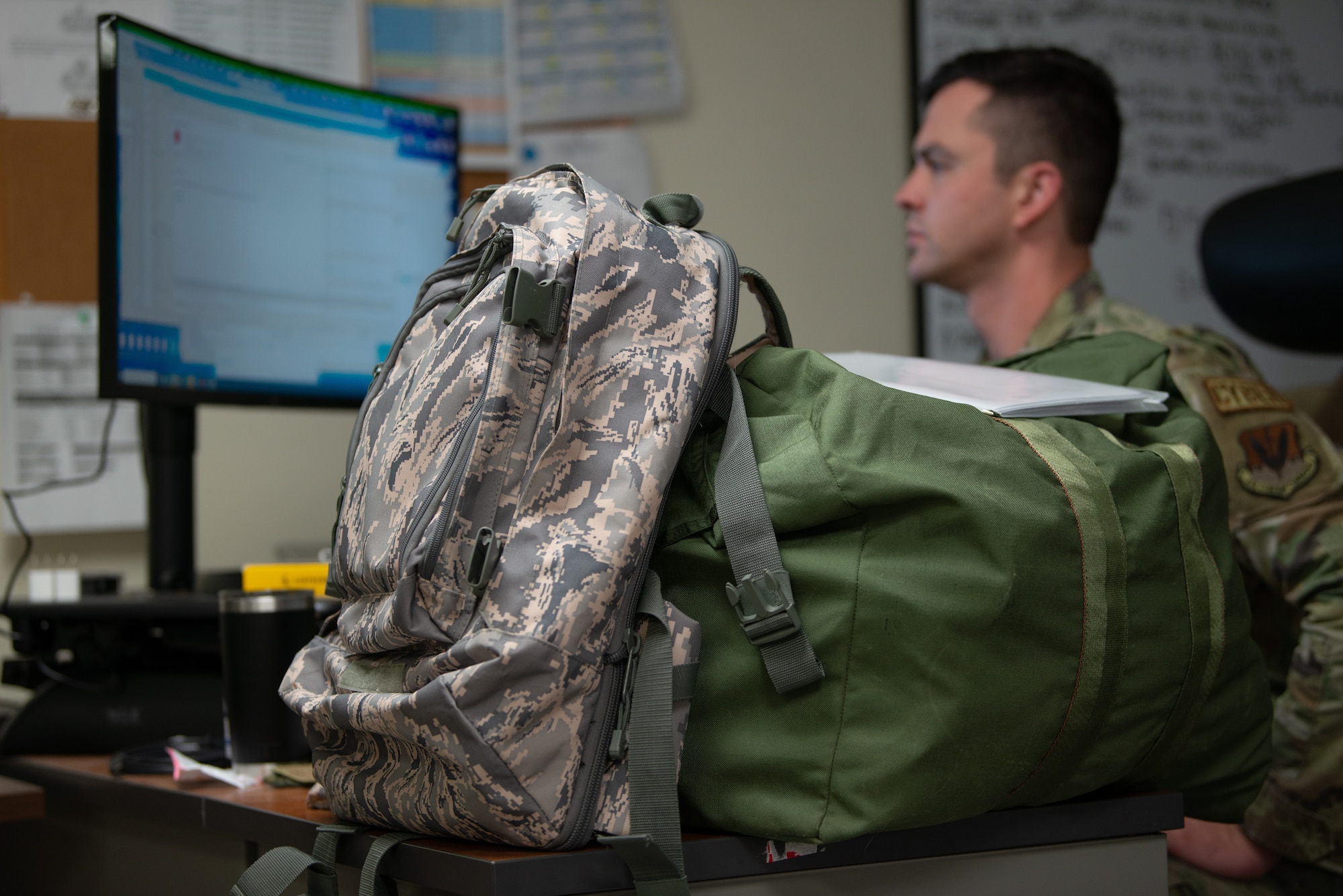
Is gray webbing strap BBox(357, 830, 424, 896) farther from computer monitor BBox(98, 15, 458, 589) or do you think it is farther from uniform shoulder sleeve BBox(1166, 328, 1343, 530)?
uniform shoulder sleeve BBox(1166, 328, 1343, 530)

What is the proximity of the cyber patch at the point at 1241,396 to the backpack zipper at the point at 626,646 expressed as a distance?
658mm

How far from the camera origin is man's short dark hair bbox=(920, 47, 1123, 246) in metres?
1.63

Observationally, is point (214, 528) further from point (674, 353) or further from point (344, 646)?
point (674, 353)

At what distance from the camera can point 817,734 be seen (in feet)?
2.03

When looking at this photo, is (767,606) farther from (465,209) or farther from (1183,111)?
(1183,111)

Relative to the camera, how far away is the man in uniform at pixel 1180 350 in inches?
40.3

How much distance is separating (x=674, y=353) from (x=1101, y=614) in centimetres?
30

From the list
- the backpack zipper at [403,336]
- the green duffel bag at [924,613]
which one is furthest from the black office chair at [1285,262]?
the backpack zipper at [403,336]

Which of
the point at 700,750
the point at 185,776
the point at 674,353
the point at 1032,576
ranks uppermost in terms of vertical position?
the point at 674,353

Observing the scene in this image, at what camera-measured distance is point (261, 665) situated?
2.87 ft

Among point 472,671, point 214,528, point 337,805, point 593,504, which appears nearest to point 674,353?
point 593,504

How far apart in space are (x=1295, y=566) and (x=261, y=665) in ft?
3.05

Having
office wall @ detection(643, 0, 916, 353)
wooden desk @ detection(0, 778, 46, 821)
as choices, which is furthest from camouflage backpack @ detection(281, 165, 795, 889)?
office wall @ detection(643, 0, 916, 353)

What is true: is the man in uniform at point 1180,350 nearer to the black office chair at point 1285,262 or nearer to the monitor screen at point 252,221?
the black office chair at point 1285,262
